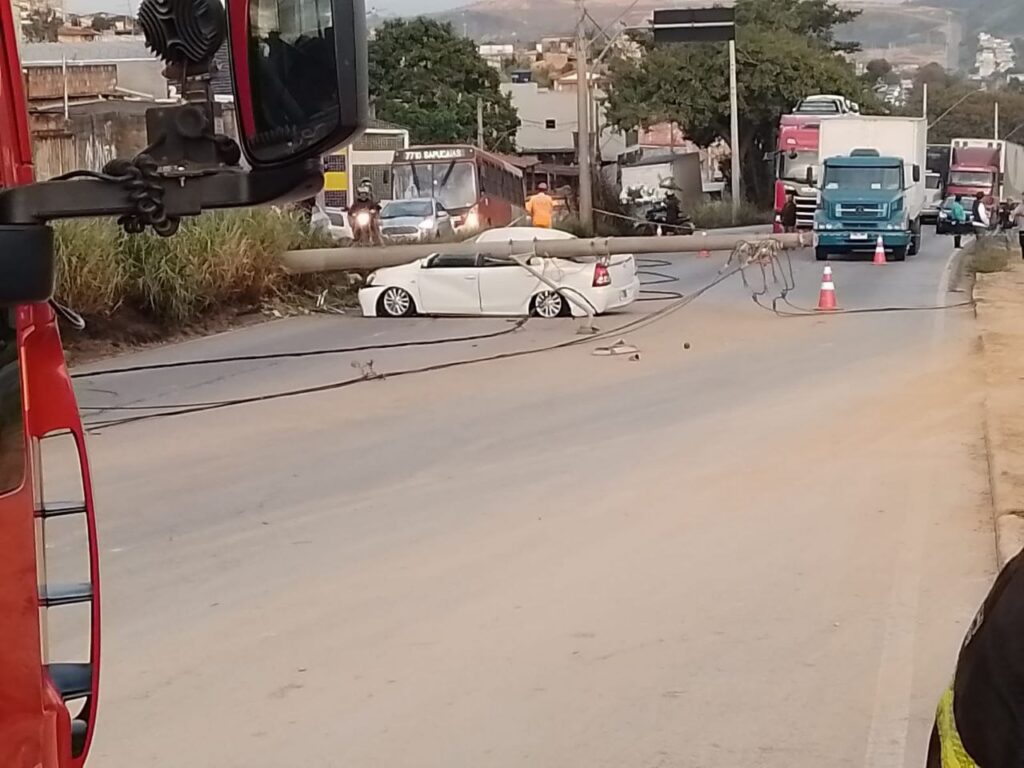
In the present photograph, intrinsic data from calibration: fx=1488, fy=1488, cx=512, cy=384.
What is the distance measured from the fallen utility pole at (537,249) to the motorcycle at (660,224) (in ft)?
57.2

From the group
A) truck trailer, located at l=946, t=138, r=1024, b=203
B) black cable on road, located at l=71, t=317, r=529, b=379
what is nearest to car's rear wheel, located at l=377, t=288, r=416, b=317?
black cable on road, located at l=71, t=317, r=529, b=379

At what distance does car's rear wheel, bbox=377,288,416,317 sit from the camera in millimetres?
21547

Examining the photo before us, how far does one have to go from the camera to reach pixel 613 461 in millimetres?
10594

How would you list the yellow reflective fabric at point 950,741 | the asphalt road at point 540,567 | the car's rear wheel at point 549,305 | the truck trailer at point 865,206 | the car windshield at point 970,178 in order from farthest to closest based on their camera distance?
the car windshield at point 970,178 < the truck trailer at point 865,206 < the car's rear wheel at point 549,305 < the asphalt road at point 540,567 < the yellow reflective fabric at point 950,741

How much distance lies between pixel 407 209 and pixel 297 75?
31.0 m

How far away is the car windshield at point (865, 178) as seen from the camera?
33.4m

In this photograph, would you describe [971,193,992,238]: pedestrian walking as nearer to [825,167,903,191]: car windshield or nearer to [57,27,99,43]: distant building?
[825,167,903,191]: car windshield

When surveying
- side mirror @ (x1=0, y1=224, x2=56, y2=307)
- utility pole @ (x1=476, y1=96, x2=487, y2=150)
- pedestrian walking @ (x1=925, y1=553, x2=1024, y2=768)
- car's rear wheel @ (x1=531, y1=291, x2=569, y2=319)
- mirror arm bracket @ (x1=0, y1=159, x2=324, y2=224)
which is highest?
utility pole @ (x1=476, y1=96, x2=487, y2=150)

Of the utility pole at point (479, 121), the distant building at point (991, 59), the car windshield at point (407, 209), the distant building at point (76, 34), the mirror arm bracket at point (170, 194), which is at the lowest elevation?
the car windshield at point (407, 209)

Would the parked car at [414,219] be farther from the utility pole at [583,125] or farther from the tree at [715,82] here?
the tree at [715,82]

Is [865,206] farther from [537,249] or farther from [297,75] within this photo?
[297,75]

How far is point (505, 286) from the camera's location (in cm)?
2064

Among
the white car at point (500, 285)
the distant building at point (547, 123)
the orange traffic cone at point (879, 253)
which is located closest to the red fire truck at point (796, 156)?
the orange traffic cone at point (879, 253)

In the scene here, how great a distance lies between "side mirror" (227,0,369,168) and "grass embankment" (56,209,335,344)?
42.9 ft
